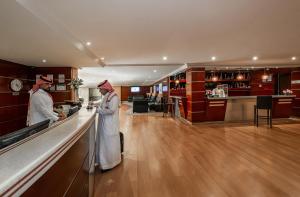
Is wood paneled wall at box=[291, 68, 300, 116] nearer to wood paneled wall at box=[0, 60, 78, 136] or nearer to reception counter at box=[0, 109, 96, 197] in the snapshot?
wood paneled wall at box=[0, 60, 78, 136]

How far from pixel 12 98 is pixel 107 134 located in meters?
4.47

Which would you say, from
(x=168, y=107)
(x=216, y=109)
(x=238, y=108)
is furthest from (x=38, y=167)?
(x=168, y=107)

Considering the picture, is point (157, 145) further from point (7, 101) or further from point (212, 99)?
point (7, 101)

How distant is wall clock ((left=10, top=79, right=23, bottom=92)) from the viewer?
232 inches

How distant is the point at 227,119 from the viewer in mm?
7906

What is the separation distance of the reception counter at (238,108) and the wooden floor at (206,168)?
2.33 m

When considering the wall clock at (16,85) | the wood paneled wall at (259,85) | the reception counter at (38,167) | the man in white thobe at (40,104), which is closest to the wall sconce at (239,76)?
the wood paneled wall at (259,85)

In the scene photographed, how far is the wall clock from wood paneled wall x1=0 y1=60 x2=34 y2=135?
88mm

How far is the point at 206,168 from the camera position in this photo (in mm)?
3311

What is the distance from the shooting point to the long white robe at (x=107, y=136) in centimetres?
329

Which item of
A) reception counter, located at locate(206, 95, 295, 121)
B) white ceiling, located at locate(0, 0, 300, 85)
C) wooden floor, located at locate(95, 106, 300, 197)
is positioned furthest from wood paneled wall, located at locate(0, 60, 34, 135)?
reception counter, located at locate(206, 95, 295, 121)

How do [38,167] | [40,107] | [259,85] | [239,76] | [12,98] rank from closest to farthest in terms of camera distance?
1. [38,167]
2. [40,107]
3. [12,98]
4. [239,76]
5. [259,85]

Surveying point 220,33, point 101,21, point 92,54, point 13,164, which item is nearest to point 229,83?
point 220,33

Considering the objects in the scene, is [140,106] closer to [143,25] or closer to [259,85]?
[259,85]
